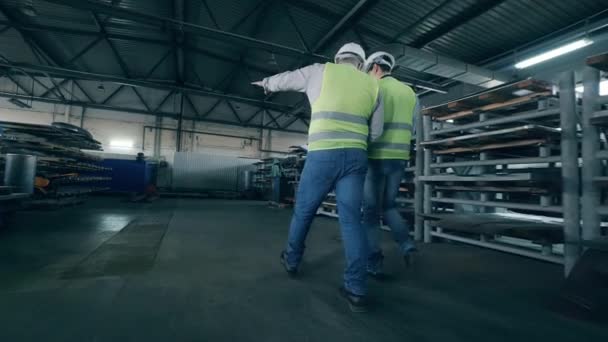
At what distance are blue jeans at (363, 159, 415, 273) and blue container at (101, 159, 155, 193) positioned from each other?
10.7m

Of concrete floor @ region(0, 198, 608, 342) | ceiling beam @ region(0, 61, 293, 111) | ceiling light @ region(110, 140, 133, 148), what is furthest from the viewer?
ceiling light @ region(110, 140, 133, 148)

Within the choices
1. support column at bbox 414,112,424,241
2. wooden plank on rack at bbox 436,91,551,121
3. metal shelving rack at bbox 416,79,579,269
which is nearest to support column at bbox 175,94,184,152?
support column at bbox 414,112,424,241

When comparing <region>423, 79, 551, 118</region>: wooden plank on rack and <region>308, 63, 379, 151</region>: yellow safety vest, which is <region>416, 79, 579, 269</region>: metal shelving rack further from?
<region>308, 63, 379, 151</region>: yellow safety vest

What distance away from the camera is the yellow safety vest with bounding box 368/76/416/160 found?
87.1 inches

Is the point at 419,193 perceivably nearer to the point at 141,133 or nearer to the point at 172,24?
the point at 172,24

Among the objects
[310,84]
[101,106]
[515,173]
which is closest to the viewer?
[310,84]

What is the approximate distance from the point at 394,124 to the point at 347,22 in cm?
519

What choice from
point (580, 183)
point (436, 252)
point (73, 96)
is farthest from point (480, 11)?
point (73, 96)

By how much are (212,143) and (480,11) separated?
12.1 m

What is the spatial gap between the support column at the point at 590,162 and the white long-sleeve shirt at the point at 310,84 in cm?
163

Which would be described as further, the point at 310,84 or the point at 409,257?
the point at 409,257

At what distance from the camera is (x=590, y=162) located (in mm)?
2037

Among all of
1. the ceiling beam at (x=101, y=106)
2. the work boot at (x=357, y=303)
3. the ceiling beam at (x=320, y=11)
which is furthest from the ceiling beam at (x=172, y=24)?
the ceiling beam at (x=101, y=106)

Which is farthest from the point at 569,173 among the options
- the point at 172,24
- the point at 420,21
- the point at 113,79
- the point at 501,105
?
the point at 113,79
